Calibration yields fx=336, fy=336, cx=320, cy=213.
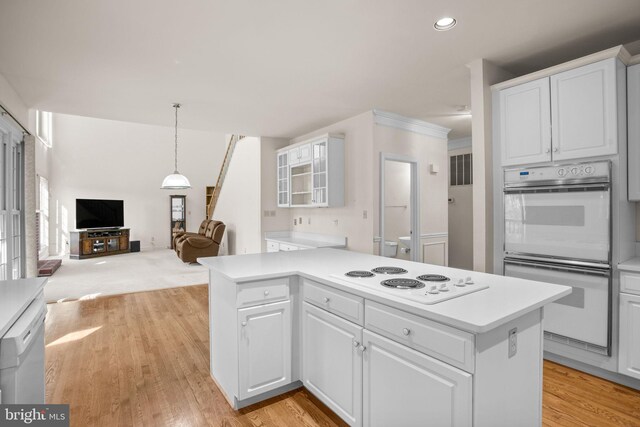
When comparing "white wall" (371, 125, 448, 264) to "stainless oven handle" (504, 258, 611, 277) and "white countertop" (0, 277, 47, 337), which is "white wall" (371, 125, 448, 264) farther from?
"white countertop" (0, 277, 47, 337)

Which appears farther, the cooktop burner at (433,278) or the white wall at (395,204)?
the white wall at (395,204)

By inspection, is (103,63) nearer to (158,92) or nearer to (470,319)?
(158,92)

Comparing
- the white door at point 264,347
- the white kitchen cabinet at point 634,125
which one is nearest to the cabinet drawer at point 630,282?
the white kitchen cabinet at point 634,125

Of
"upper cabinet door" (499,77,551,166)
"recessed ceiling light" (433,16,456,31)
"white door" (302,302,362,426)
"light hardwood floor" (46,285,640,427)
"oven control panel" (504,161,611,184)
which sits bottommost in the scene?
"light hardwood floor" (46,285,640,427)

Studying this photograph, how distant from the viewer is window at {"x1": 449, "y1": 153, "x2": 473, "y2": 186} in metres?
5.80

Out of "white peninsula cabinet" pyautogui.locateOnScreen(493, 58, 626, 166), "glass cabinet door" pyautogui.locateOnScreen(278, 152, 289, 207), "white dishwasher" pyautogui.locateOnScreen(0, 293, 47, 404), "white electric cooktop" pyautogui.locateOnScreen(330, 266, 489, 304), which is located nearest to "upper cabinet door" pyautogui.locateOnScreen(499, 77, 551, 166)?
"white peninsula cabinet" pyautogui.locateOnScreen(493, 58, 626, 166)

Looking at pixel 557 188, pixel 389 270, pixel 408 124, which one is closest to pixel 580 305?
pixel 557 188

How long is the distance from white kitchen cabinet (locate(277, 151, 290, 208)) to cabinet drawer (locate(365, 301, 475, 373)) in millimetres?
3946

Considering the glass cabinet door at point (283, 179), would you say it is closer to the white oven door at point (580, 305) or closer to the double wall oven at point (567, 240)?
the double wall oven at point (567, 240)

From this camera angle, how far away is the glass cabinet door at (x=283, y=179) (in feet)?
17.9

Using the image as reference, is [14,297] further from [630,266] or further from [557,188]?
[630,266]

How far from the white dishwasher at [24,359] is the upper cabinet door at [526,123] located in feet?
10.6

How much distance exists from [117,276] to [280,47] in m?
5.61

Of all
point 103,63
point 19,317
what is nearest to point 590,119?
point 19,317
